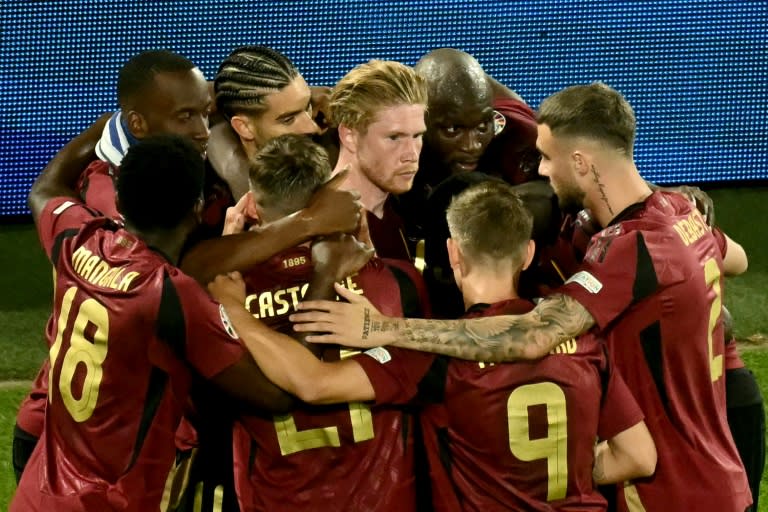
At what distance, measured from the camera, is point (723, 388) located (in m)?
4.30

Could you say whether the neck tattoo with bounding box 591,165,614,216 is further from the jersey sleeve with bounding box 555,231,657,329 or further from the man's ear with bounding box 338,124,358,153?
the man's ear with bounding box 338,124,358,153

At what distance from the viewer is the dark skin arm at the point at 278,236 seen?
3.89 meters

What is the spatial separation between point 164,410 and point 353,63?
5.31 m

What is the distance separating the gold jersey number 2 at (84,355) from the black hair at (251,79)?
1262mm

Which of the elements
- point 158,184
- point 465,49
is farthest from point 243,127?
point 465,49

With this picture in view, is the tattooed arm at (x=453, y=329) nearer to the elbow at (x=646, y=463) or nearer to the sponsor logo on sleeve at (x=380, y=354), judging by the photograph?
the sponsor logo on sleeve at (x=380, y=354)

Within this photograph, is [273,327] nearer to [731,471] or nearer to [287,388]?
[287,388]

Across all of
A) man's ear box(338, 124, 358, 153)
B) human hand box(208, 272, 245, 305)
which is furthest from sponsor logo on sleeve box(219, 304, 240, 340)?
man's ear box(338, 124, 358, 153)

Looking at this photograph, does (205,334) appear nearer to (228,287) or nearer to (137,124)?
(228,287)

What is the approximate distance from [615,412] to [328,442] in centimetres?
86

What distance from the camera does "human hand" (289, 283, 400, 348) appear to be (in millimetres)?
3785

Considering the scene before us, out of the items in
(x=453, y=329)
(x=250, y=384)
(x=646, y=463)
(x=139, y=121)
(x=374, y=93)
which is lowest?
(x=646, y=463)

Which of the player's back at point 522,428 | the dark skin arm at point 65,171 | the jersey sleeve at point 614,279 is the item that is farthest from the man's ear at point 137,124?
the jersey sleeve at point 614,279

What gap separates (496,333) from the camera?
3.72 m
